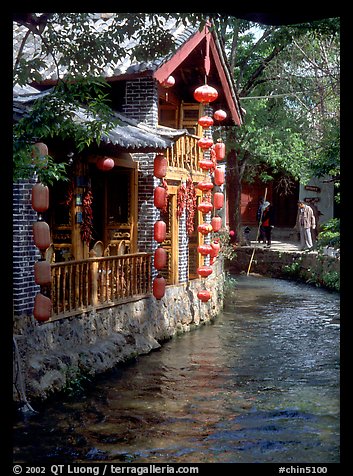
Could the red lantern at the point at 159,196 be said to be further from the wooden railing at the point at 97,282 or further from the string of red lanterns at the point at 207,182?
the string of red lanterns at the point at 207,182

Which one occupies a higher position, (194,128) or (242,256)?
(194,128)

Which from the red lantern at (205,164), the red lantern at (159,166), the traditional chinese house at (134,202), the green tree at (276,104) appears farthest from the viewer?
the green tree at (276,104)

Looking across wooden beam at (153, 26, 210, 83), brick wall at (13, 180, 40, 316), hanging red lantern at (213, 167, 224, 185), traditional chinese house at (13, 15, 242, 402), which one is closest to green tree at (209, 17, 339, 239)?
traditional chinese house at (13, 15, 242, 402)

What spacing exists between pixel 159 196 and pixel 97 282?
2255 mm

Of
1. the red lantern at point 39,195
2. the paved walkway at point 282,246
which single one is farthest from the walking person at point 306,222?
the red lantern at point 39,195

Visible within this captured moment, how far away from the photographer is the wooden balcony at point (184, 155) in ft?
49.1

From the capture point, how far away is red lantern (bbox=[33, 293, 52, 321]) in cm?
981

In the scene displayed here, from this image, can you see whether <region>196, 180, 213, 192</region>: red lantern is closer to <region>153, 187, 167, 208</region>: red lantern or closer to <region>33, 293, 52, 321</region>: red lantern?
<region>153, 187, 167, 208</region>: red lantern

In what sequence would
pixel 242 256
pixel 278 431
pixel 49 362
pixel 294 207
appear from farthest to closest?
pixel 294 207 < pixel 242 256 < pixel 49 362 < pixel 278 431

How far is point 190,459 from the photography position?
7645 millimetres
